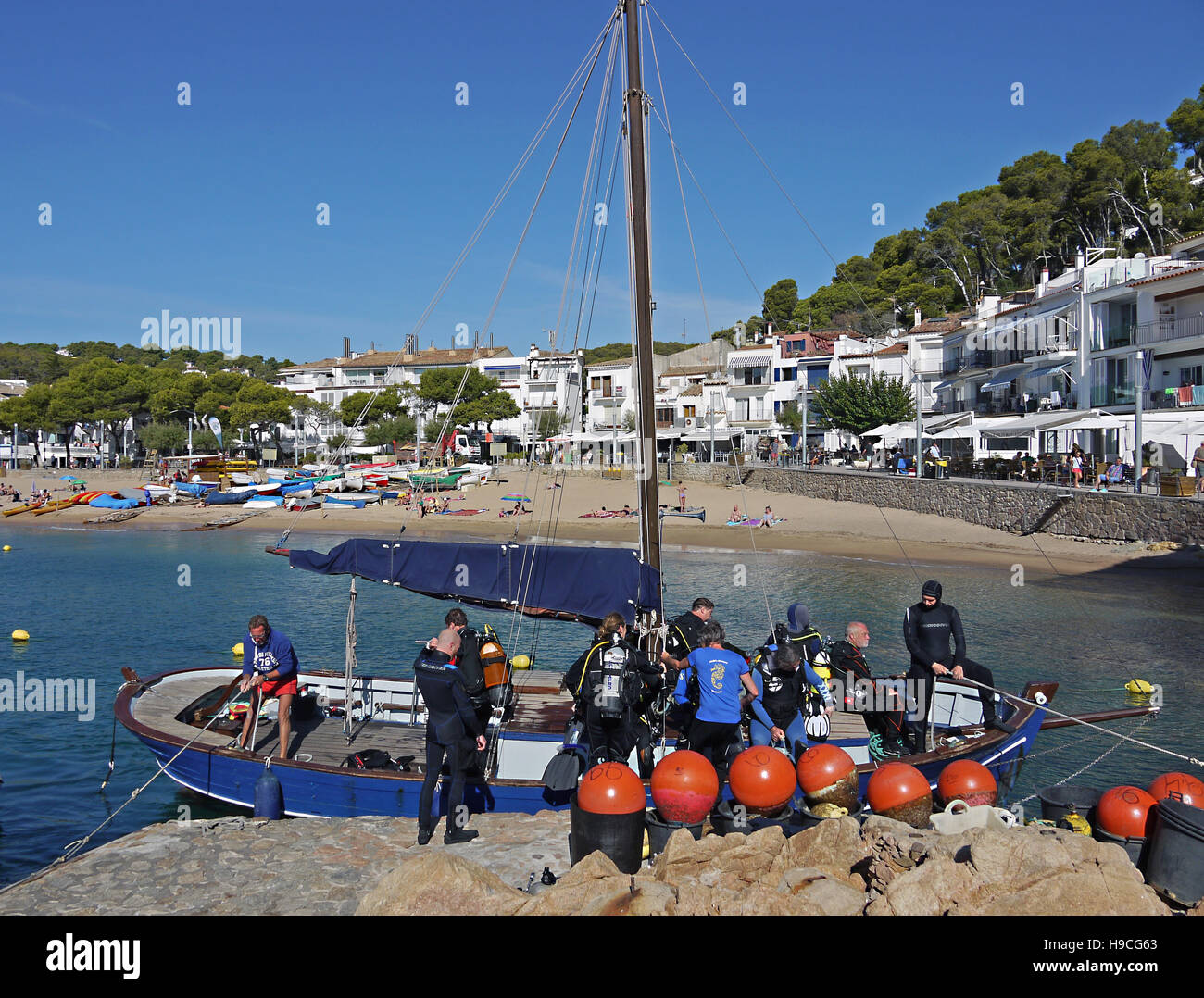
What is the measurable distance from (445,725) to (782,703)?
11.4ft

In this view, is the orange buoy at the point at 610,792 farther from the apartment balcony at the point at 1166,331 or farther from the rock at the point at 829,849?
the apartment balcony at the point at 1166,331

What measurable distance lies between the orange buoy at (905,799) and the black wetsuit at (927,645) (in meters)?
3.19

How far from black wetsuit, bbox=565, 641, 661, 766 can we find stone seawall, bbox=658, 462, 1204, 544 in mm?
A: 28905

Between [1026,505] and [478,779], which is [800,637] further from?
[1026,505]

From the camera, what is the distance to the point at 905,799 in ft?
24.6

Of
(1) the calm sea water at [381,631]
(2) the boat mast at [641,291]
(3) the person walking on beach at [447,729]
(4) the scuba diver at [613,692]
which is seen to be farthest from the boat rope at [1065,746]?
(3) the person walking on beach at [447,729]

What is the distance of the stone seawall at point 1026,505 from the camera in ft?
103

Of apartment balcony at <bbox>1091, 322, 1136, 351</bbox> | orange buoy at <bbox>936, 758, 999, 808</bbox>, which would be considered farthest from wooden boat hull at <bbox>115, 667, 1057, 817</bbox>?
apartment balcony at <bbox>1091, 322, 1136, 351</bbox>

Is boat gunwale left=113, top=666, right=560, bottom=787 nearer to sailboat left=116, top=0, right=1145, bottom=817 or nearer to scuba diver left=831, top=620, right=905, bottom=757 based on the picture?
sailboat left=116, top=0, right=1145, bottom=817

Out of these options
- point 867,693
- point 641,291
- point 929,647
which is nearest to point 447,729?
point 867,693

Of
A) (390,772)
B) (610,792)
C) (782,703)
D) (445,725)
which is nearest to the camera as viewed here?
(610,792)
